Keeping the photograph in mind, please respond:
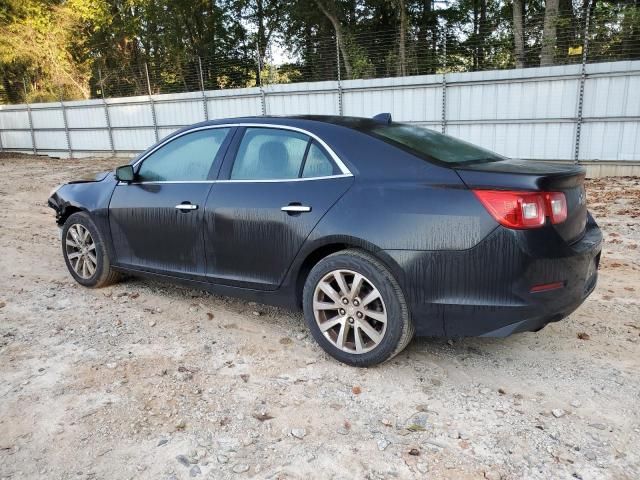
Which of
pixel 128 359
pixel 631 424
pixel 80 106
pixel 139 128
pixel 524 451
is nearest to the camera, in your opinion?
pixel 524 451

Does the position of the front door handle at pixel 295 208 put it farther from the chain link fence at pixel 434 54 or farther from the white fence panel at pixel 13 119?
the white fence panel at pixel 13 119

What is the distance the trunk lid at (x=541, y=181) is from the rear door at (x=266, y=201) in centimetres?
76

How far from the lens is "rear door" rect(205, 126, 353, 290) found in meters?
3.26

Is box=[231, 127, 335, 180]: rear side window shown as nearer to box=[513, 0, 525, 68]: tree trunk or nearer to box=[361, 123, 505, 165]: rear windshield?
box=[361, 123, 505, 165]: rear windshield

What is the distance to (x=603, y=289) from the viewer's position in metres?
4.53

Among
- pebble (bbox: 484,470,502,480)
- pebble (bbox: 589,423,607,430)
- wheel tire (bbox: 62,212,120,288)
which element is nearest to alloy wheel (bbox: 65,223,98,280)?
wheel tire (bbox: 62,212,120,288)

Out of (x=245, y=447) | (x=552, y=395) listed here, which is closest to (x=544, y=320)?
(x=552, y=395)

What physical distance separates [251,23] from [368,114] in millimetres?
18962

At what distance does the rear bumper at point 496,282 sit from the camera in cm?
268

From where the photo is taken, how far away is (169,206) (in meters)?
4.01

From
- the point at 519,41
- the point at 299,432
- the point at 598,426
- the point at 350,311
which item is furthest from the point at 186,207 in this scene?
the point at 519,41

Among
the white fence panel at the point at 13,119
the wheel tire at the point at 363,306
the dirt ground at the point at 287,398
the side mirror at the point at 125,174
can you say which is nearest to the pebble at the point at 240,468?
the dirt ground at the point at 287,398

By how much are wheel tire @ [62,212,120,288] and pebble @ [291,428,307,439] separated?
278 cm

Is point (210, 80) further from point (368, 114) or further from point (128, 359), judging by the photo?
point (128, 359)
